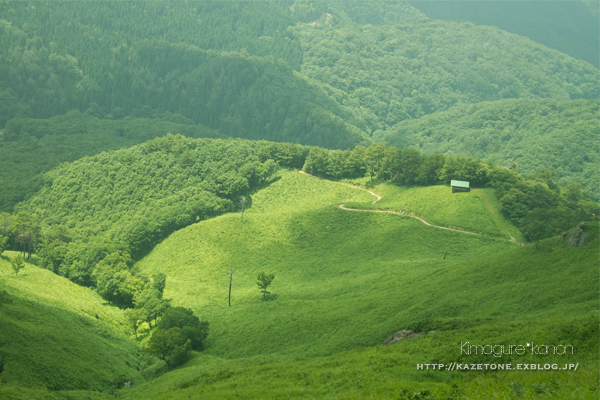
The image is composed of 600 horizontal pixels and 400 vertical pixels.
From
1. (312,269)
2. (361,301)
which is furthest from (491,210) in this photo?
(361,301)

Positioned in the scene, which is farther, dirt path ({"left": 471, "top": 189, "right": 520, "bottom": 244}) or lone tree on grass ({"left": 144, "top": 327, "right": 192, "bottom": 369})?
dirt path ({"left": 471, "top": 189, "right": 520, "bottom": 244})

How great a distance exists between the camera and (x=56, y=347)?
64.1 meters

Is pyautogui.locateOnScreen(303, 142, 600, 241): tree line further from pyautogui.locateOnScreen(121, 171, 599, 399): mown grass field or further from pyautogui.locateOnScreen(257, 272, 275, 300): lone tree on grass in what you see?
pyautogui.locateOnScreen(257, 272, 275, 300): lone tree on grass

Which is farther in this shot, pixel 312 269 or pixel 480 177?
pixel 480 177

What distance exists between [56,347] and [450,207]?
85981 millimetres

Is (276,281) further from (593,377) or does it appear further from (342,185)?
(593,377)

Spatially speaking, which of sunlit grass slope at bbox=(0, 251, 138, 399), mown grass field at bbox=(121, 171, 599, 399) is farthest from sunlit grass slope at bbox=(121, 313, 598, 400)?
sunlit grass slope at bbox=(0, 251, 138, 399)

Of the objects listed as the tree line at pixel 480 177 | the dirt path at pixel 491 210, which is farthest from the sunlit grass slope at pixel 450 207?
the tree line at pixel 480 177

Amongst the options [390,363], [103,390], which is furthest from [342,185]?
[390,363]

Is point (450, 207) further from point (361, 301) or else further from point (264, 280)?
point (361, 301)

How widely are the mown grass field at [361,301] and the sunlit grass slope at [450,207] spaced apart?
66 centimetres

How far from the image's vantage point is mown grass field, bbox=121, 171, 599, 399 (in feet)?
120

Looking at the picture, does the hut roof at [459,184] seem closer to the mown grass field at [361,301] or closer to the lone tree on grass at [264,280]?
the mown grass field at [361,301]

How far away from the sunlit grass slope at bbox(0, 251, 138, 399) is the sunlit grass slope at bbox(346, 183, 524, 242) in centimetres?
6913
